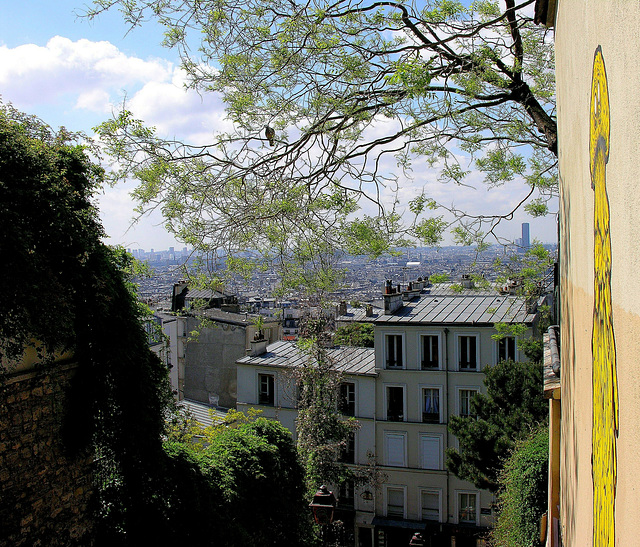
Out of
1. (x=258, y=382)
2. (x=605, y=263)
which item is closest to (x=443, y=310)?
(x=258, y=382)

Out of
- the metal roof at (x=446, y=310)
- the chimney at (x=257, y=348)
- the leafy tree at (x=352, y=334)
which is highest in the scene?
the metal roof at (x=446, y=310)

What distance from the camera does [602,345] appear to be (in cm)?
232

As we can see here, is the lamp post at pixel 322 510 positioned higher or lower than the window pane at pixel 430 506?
higher

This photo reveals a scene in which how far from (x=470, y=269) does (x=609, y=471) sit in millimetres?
6465

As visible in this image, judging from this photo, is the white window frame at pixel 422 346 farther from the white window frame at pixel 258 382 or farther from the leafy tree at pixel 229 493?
the leafy tree at pixel 229 493

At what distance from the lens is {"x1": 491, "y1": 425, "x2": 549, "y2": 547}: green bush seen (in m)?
9.84

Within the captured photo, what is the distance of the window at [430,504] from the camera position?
2127 cm

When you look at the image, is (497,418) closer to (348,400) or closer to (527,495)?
(527,495)

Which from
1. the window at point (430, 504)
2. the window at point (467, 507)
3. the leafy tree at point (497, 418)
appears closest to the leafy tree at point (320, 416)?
the window at point (430, 504)

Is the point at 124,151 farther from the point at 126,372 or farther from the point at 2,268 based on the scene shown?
the point at 126,372

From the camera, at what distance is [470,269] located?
8.38 meters

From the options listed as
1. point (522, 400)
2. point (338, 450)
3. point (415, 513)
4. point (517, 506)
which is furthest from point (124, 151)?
point (415, 513)

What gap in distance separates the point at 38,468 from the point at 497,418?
11.6 m

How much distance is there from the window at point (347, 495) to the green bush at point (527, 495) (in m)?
11.5
